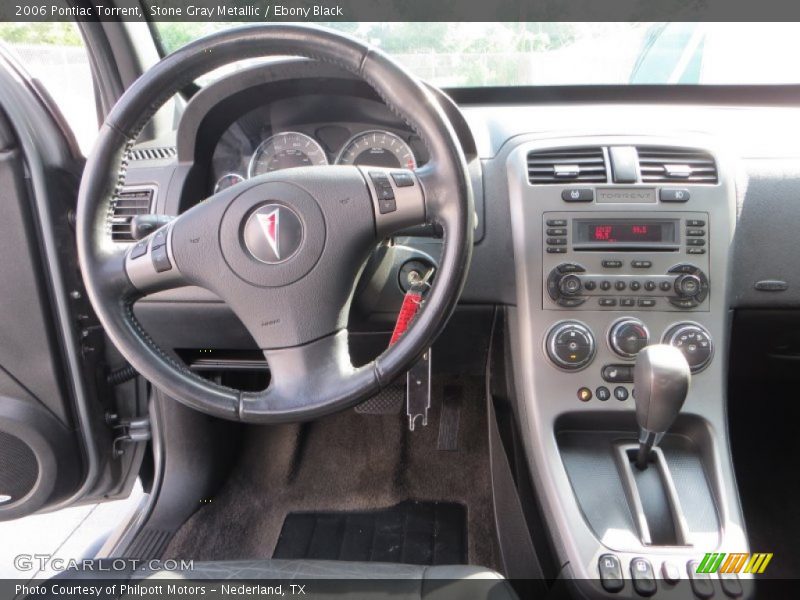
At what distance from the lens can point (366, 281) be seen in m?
1.26

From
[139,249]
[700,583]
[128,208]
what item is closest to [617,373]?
[700,583]

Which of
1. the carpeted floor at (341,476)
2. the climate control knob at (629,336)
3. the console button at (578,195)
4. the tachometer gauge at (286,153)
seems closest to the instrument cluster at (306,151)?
the tachometer gauge at (286,153)

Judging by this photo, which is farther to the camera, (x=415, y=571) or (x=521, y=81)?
(x=521, y=81)

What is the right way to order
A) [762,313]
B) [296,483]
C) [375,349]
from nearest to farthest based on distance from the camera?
[762,313] → [375,349] → [296,483]

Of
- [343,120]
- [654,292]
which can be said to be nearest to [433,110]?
[343,120]

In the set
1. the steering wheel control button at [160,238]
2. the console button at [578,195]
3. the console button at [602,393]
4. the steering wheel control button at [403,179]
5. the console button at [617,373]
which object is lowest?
the console button at [602,393]

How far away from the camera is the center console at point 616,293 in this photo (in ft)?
4.23

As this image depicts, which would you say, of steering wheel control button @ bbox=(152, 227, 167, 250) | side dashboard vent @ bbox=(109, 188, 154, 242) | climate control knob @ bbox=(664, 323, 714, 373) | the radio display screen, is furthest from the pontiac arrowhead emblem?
climate control knob @ bbox=(664, 323, 714, 373)

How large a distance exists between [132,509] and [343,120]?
1.33 metres

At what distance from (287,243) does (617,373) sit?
2.56 ft

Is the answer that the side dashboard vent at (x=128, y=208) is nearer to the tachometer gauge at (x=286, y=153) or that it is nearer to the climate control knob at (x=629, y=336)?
the tachometer gauge at (x=286, y=153)

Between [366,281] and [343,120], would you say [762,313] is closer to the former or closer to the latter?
[366,281]

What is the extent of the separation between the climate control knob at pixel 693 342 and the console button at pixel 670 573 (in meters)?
0.43

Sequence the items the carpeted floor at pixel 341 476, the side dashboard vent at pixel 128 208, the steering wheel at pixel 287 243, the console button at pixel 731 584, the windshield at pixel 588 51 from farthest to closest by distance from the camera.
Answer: the carpeted floor at pixel 341 476, the windshield at pixel 588 51, the side dashboard vent at pixel 128 208, the console button at pixel 731 584, the steering wheel at pixel 287 243
